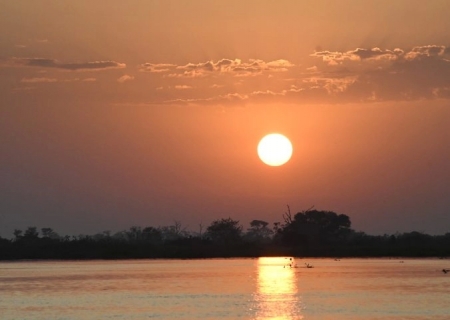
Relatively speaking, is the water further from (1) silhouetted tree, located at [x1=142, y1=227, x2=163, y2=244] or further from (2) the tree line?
(1) silhouetted tree, located at [x1=142, y1=227, x2=163, y2=244]

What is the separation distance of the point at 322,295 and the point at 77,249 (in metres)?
64.2

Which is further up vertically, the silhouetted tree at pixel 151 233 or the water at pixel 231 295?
the silhouetted tree at pixel 151 233

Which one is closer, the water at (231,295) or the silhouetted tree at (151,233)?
the water at (231,295)

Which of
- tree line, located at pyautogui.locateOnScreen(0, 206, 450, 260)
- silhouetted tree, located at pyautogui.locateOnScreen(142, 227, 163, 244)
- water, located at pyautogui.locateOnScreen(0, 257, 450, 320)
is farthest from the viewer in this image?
silhouetted tree, located at pyautogui.locateOnScreen(142, 227, 163, 244)

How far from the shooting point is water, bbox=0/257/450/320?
129ft

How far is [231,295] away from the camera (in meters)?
48.9

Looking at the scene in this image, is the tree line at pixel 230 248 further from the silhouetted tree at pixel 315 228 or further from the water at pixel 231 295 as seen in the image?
the water at pixel 231 295

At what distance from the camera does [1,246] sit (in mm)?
108750

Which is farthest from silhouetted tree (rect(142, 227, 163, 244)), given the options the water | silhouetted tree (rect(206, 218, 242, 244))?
the water

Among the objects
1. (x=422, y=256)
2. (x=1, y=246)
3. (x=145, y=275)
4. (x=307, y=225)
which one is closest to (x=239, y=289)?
(x=145, y=275)

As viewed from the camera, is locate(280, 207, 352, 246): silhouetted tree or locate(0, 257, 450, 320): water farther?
locate(280, 207, 352, 246): silhouetted tree

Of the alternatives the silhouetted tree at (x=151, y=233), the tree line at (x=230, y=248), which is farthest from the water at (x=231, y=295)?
the silhouetted tree at (x=151, y=233)

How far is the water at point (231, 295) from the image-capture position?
39.2 metres

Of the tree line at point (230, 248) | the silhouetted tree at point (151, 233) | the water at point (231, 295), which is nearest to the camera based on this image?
the water at point (231, 295)
